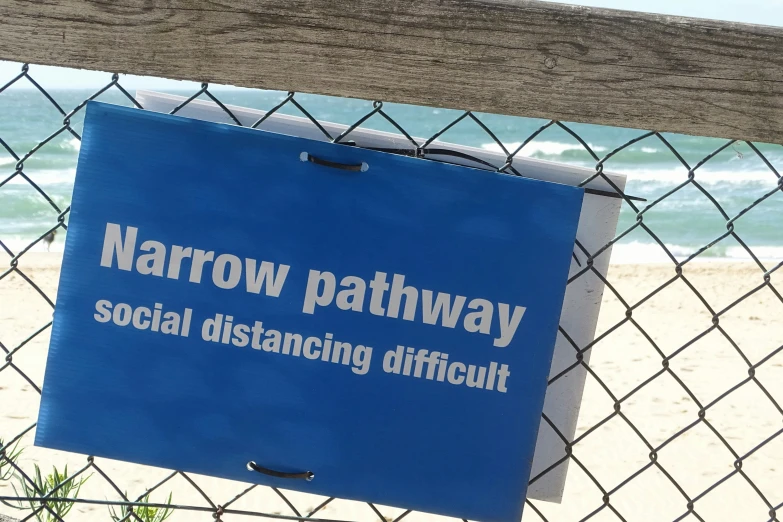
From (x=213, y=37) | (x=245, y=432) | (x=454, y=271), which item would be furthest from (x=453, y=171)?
(x=245, y=432)

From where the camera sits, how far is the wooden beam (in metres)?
1.17

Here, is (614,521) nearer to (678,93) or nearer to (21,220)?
(678,93)

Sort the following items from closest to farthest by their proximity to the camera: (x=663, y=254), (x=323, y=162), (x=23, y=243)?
(x=323, y=162) < (x=23, y=243) < (x=663, y=254)

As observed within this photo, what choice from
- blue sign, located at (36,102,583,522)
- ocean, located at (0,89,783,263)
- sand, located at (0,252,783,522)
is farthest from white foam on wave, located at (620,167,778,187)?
blue sign, located at (36,102,583,522)

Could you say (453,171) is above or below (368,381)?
above

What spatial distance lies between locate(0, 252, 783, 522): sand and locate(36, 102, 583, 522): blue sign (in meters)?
1.99

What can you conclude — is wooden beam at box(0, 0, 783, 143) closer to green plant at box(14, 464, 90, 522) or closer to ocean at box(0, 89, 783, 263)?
green plant at box(14, 464, 90, 522)

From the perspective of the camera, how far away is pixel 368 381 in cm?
135

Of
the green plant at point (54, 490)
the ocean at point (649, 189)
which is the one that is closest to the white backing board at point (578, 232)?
the green plant at point (54, 490)

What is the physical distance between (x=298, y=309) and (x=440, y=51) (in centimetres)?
48

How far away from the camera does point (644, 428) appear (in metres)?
5.84

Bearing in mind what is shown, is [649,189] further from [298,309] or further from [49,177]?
[298,309]

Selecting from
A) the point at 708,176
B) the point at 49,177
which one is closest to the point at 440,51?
the point at 49,177

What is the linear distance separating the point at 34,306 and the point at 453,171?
8242 millimetres
